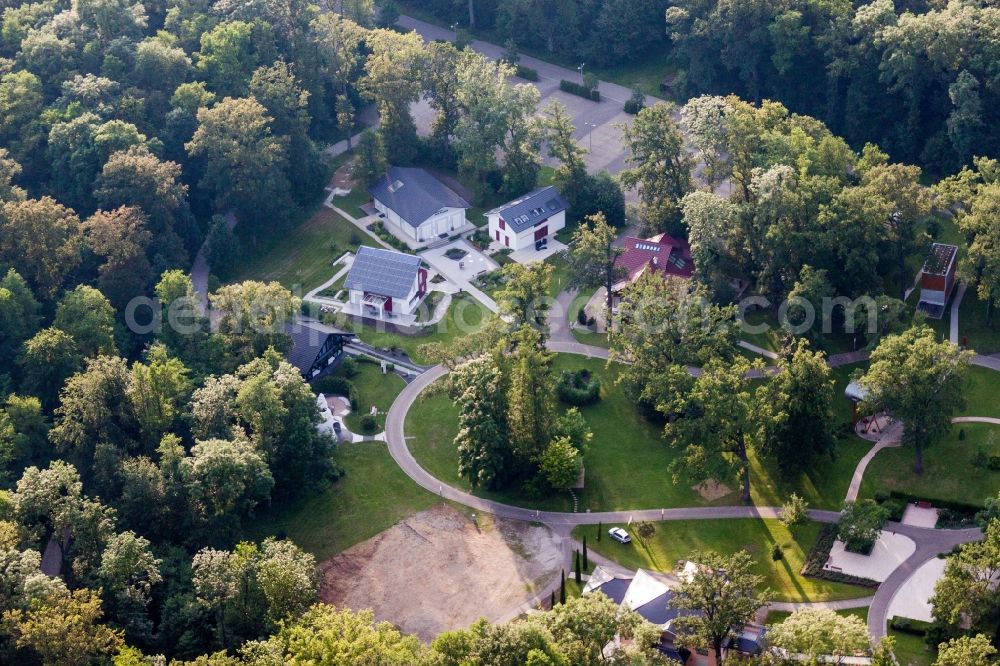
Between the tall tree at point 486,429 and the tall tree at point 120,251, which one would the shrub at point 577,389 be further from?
the tall tree at point 120,251

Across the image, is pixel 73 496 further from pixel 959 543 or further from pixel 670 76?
pixel 670 76

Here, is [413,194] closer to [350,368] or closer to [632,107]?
[350,368]

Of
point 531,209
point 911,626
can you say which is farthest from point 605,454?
point 531,209

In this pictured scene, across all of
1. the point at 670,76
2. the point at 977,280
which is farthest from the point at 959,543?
the point at 670,76

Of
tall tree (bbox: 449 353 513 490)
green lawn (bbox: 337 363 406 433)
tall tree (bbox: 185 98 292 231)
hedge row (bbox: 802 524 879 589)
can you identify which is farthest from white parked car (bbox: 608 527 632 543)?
tall tree (bbox: 185 98 292 231)

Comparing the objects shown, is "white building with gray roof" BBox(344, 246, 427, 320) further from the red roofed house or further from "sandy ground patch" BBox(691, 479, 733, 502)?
"sandy ground patch" BBox(691, 479, 733, 502)

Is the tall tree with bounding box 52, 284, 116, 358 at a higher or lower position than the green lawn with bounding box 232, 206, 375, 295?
higher
